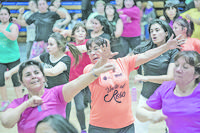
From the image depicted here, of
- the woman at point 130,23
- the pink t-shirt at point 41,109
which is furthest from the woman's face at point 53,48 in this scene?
the woman at point 130,23

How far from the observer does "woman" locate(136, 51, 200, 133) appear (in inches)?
87.2

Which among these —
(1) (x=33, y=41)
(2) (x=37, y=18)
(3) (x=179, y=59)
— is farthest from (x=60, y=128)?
(1) (x=33, y=41)

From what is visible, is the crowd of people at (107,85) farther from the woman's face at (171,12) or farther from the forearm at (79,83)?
the woman's face at (171,12)

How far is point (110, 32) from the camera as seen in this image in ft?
17.1

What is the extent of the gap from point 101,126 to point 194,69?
1108mm

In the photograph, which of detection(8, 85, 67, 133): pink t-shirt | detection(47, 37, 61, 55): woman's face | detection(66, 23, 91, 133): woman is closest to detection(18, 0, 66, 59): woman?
detection(66, 23, 91, 133): woman

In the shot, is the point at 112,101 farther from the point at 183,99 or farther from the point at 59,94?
the point at 183,99

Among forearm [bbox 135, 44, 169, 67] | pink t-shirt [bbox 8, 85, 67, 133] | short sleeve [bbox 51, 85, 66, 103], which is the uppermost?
forearm [bbox 135, 44, 169, 67]

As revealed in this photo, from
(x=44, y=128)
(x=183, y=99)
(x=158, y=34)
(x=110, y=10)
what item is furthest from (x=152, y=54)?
(x=110, y=10)

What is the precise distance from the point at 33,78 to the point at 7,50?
3165mm

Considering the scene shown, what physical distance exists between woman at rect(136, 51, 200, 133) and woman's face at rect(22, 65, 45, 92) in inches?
31.4

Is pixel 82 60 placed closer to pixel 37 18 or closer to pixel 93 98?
pixel 93 98

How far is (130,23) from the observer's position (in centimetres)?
680

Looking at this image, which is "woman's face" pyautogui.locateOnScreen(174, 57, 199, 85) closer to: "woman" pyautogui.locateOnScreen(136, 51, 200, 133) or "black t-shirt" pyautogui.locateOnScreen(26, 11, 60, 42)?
"woman" pyautogui.locateOnScreen(136, 51, 200, 133)
